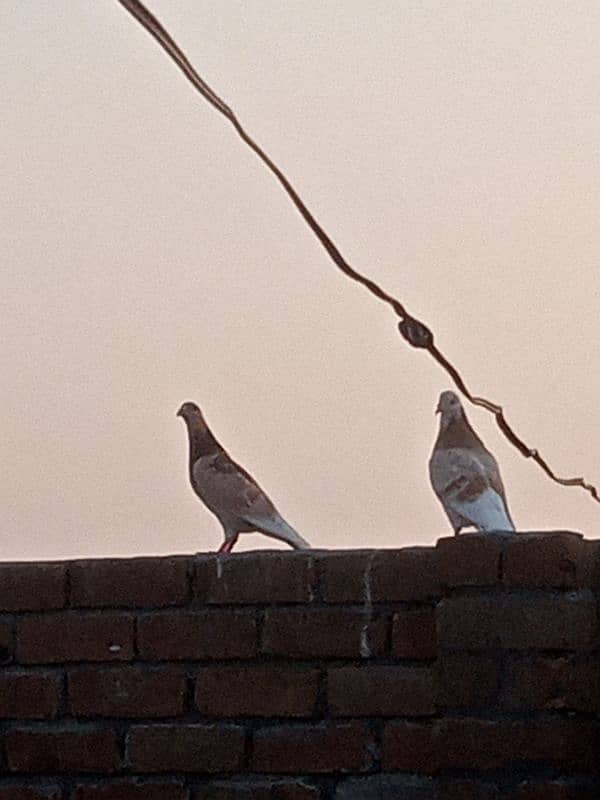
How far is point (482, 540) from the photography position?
2242mm

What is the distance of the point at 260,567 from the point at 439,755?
397 mm

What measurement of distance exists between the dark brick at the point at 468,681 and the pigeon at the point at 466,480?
0.51m

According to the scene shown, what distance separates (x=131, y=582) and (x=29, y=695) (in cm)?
25

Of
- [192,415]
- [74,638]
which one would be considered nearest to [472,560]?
[74,638]

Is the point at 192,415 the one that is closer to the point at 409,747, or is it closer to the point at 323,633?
the point at 323,633

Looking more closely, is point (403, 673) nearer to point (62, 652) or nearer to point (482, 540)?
point (482, 540)

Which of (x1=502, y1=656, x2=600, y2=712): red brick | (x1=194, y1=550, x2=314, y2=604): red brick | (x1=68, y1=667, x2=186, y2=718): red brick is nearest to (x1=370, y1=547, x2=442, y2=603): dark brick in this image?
(x1=194, y1=550, x2=314, y2=604): red brick

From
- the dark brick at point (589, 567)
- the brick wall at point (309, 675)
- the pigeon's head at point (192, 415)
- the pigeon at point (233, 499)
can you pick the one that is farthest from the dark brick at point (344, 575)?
the pigeon's head at point (192, 415)

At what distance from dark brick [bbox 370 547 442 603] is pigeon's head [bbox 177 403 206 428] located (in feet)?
3.99

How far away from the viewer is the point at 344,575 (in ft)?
7.78

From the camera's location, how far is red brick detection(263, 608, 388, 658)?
2.35 m

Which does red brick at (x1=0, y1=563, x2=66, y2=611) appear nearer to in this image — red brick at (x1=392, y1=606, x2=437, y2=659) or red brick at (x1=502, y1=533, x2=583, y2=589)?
red brick at (x1=392, y1=606, x2=437, y2=659)

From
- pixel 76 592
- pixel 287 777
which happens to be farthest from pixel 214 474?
pixel 287 777

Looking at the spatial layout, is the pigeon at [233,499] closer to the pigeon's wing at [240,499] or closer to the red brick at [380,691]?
the pigeon's wing at [240,499]
